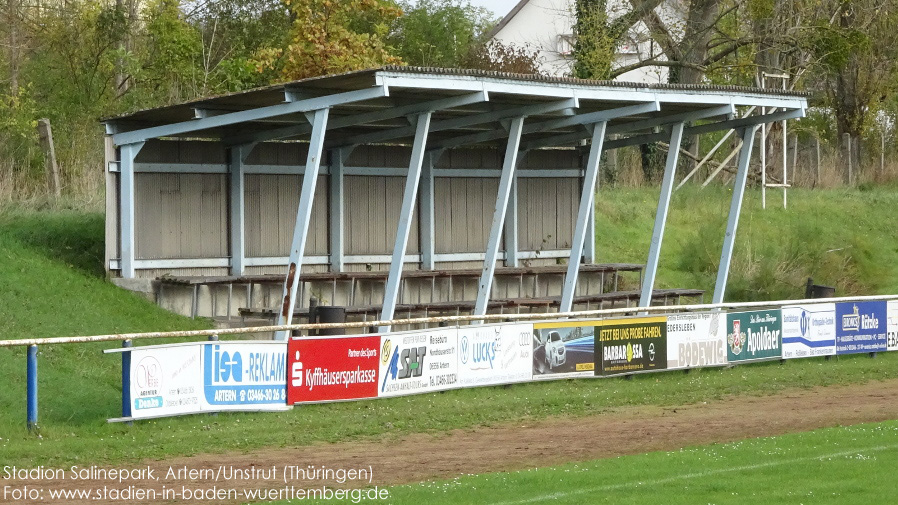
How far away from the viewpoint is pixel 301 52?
98.8 ft

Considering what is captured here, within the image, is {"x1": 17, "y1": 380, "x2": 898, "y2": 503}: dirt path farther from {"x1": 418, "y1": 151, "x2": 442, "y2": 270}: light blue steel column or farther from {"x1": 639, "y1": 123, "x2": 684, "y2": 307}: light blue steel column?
{"x1": 418, "y1": 151, "x2": 442, "y2": 270}: light blue steel column

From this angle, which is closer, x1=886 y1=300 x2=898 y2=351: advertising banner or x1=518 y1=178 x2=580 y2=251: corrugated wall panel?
x1=886 y1=300 x2=898 y2=351: advertising banner

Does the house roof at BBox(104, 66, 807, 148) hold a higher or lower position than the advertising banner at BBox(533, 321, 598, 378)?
higher

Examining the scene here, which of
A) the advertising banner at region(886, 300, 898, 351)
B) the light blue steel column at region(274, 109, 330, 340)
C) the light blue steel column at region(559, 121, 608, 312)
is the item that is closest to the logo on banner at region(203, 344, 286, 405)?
the light blue steel column at region(274, 109, 330, 340)

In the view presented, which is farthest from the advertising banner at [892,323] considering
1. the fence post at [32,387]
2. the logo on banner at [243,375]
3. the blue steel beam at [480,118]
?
the fence post at [32,387]

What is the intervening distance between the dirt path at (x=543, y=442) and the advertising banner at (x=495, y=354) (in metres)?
2.07

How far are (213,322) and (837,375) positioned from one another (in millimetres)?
10892

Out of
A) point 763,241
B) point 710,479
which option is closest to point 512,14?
point 763,241

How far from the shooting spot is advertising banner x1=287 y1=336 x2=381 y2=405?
55.3ft

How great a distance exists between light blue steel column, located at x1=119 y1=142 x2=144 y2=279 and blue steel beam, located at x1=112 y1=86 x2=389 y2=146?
Result: 17cm

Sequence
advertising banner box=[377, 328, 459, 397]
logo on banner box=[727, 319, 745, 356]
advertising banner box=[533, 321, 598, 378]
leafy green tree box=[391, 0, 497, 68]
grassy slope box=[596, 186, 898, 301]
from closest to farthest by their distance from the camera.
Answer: advertising banner box=[377, 328, 459, 397] → advertising banner box=[533, 321, 598, 378] → logo on banner box=[727, 319, 745, 356] → grassy slope box=[596, 186, 898, 301] → leafy green tree box=[391, 0, 497, 68]

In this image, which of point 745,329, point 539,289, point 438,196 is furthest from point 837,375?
point 438,196

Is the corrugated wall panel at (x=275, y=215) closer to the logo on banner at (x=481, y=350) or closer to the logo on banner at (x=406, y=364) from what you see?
the logo on banner at (x=481, y=350)

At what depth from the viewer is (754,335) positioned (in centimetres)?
2331
